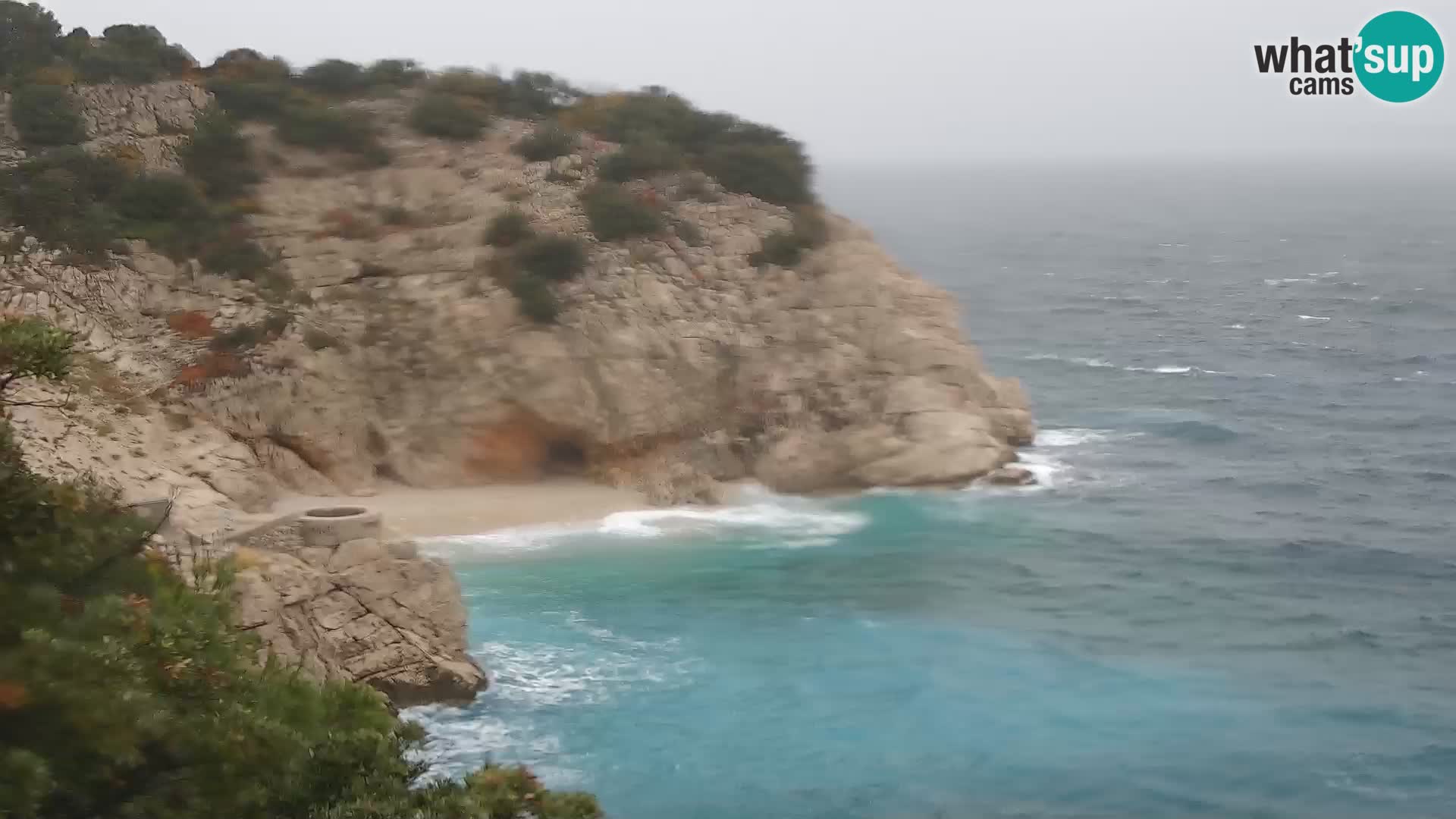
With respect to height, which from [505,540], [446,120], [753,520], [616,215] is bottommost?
[753,520]

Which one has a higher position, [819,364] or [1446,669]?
[819,364]

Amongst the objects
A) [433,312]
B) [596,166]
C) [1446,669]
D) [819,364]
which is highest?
[596,166]

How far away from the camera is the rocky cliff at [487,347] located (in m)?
26.1

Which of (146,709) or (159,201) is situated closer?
(146,709)

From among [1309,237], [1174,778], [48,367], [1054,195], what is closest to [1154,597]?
[1174,778]

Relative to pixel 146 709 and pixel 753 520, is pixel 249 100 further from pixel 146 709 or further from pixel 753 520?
pixel 146 709

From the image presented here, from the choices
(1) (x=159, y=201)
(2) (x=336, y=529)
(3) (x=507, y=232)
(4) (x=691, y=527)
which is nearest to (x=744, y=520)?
(4) (x=691, y=527)

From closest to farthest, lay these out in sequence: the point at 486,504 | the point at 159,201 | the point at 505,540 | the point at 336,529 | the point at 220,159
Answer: the point at 336,529, the point at 505,540, the point at 486,504, the point at 159,201, the point at 220,159

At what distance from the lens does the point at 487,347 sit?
28297 mm

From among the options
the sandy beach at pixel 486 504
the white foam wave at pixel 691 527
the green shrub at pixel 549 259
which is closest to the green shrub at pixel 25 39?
the green shrub at pixel 549 259

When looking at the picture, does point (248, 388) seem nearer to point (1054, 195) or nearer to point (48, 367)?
point (48, 367)

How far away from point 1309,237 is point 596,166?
66650 millimetres

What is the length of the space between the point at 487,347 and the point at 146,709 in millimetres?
21704

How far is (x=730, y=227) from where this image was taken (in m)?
32.7
